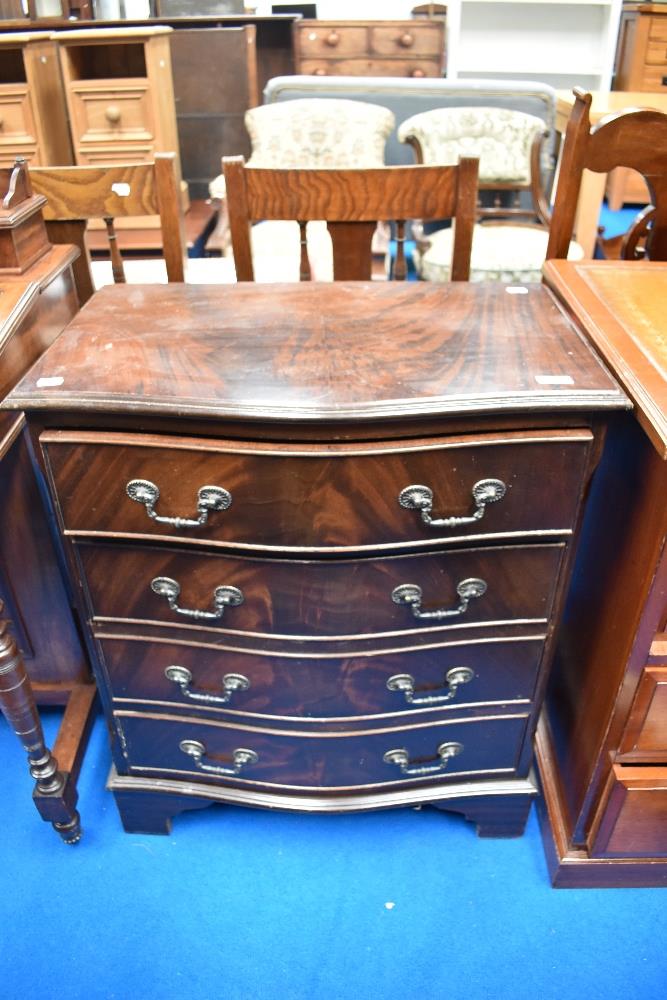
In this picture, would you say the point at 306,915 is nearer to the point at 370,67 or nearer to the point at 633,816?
the point at 633,816

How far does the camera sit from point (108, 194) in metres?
1.49

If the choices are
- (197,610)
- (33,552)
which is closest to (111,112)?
(33,552)

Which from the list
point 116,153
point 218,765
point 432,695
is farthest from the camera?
point 116,153

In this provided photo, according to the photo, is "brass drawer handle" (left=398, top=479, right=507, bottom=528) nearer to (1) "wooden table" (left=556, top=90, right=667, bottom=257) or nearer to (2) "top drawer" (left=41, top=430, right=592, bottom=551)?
A: (2) "top drawer" (left=41, top=430, right=592, bottom=551)

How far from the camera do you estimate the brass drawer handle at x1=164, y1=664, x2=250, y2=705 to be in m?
1.20

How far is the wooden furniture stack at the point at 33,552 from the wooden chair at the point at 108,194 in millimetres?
105

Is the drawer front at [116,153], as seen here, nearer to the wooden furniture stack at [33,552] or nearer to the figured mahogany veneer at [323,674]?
the wooden furniture stack at [33,552]

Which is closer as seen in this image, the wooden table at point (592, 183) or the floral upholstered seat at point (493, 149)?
the floral upholstered seat at point (493, 149)

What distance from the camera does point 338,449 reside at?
96 centimetres

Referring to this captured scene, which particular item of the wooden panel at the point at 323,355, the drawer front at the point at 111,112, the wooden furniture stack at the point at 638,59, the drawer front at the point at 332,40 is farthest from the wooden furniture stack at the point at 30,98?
the wooden furniture stack at the point at 638,59

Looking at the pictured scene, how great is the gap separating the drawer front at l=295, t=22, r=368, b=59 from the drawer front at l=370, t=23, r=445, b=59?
0.08 m

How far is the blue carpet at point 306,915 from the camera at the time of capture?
125 cm

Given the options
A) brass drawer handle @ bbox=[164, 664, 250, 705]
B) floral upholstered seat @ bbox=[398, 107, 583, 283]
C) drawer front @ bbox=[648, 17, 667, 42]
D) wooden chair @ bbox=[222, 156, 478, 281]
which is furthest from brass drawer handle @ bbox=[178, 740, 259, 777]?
drawer front @ bbox=[648, 17, 667, 42]

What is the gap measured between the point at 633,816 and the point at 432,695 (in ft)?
1.25
